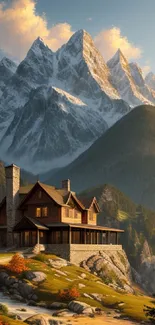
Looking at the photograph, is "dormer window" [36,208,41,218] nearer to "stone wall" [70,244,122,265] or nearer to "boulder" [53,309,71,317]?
"stone wall" [70,244,122,265]

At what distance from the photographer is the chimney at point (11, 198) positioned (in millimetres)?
79438

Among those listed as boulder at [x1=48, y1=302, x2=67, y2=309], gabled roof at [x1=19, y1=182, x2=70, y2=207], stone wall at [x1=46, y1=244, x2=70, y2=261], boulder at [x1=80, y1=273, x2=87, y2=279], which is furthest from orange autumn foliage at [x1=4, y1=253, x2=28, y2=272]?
gabled roof at [x1=19, y1=182, x2=70, y2=207]

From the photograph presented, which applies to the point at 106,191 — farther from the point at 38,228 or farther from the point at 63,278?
the point at 63,278

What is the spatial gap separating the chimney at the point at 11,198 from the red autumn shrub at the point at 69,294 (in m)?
30.2

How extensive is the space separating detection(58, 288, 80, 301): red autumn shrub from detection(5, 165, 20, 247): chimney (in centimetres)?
3018

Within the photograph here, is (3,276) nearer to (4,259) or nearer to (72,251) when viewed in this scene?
(4,259)

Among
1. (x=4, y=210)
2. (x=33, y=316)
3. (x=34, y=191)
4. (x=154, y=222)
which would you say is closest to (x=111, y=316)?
(x=33, y=316)

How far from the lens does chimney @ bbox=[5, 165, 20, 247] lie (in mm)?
79438

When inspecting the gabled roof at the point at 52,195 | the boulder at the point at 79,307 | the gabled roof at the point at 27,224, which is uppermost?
the gabled roof at the point at 52,195

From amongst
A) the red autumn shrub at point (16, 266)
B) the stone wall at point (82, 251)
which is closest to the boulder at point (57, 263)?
the red autumn shrub at point (16, 266)

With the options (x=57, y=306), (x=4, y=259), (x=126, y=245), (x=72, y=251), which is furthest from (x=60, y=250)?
(x=126, y=245)

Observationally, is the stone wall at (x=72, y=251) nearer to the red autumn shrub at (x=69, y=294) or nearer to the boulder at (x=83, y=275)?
the boulder at (x=83, y=275)

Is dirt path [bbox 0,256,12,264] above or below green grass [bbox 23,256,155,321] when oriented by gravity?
above

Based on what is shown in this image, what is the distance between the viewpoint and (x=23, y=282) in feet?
174
